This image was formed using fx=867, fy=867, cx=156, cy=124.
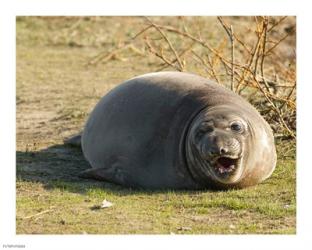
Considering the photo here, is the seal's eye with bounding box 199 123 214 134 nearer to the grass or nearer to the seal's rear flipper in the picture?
the grass

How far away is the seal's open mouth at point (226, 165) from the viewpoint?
23.2 ft

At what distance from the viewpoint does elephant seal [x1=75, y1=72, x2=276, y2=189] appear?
712 centimetres

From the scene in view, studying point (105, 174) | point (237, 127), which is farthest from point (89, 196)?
point (237, 127)

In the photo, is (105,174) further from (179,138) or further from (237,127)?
(237,127)

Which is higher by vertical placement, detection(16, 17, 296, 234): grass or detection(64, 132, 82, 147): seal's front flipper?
detection(64, 132, 82, 147): seal's front flipper

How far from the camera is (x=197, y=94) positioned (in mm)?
7773

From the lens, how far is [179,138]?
7.52 metres

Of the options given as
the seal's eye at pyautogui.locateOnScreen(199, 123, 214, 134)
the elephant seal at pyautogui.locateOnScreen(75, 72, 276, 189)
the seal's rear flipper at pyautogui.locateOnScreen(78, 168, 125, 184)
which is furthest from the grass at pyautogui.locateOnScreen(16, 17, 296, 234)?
the seal's eye at pyautogui.locateOnScreen(199, 123, 214, 134)

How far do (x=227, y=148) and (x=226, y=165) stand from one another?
0.87 ft
